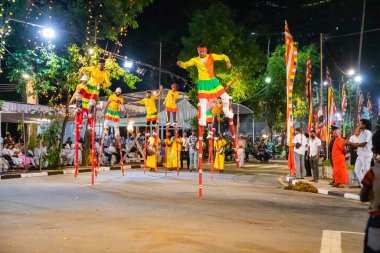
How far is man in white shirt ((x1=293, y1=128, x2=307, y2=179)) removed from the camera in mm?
21125

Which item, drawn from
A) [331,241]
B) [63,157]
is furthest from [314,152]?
[63,157]

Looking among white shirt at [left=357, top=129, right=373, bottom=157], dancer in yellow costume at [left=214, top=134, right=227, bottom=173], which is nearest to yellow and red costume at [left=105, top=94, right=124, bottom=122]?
dancer in yellow costume at [left=214, top=134, right=227, bottom=173]

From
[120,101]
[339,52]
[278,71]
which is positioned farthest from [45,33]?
[339,52]

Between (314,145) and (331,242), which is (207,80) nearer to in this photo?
(331,242)

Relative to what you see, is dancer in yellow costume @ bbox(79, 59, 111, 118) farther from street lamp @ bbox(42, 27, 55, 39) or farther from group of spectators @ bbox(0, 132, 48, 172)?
group of spectators @ bbox(0, 132, 48, 172)

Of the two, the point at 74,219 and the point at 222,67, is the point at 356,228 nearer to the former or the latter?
the point at 74,219

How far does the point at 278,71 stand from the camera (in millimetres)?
49625

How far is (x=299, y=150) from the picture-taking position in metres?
21.2

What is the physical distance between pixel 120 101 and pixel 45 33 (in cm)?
641

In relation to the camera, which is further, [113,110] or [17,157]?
[17,157]

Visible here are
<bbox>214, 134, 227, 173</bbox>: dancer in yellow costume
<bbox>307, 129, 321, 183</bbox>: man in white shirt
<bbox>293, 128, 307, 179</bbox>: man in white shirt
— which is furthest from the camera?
<bbox>214, 134, 227, 173</bbox>: dancer in yellow costume

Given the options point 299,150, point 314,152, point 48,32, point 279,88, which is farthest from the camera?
point 279,88

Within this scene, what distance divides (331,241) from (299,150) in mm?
12834

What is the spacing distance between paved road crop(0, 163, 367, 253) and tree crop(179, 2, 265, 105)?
23459mm
